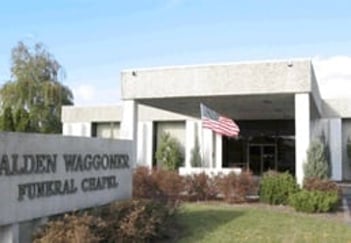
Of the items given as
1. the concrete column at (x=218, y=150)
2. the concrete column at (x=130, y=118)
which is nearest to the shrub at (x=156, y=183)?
the concrete column at (x=130, y=118)

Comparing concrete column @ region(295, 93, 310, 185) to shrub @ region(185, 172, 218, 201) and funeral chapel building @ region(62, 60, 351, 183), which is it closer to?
funeral chapel building @ region(62, 60, 351, 183)

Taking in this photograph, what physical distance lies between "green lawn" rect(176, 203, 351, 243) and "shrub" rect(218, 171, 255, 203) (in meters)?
2.89

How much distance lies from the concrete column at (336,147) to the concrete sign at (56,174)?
23275 mm

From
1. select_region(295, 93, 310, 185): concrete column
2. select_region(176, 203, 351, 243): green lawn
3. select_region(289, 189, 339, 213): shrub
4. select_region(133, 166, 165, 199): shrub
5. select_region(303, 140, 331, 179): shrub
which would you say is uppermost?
select_region(295, 93, 310, 185): concrete column

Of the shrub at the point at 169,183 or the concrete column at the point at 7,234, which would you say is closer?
the concrete column at the point at 7,234

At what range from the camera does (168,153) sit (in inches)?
1455

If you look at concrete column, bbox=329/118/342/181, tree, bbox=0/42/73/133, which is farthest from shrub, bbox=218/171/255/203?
tree, bbox=0/42/73/133

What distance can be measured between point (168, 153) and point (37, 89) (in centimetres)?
1524

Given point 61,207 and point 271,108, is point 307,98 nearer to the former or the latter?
point 271,108

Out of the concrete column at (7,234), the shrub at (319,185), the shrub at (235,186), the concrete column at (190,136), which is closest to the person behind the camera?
the concrete column at (7,234)

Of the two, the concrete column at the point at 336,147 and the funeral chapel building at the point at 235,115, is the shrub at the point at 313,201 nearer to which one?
the funeral chapel building at the point at 235,115

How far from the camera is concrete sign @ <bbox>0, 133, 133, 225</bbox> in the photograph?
932 cm

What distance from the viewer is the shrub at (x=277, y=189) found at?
18203 millimetres

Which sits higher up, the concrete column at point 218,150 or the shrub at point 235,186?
the concrete column at point 218,150
